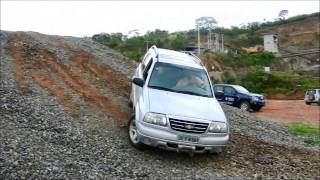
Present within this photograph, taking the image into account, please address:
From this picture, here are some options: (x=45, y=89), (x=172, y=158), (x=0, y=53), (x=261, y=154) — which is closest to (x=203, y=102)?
(x=172, y=158)

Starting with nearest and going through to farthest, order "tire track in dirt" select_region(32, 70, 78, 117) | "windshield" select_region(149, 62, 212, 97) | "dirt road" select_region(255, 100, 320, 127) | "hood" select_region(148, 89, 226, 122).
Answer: "hood" select_region(148, 89, 226, 122) < "windshield" select_region(149, 62, 212, 97) < "tire track in dirt" select_region(32, 70, 78, 117) < "dirt road" select_region(255, 100, 320, 127)

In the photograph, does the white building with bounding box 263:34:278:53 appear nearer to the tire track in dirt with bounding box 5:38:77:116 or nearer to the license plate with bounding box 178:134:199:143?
the tire track in dirt with bounding box 5:38:77:116

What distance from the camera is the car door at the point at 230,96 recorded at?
87.1 ft

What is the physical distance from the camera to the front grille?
973 cm

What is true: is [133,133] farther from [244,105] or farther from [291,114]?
[291,114]

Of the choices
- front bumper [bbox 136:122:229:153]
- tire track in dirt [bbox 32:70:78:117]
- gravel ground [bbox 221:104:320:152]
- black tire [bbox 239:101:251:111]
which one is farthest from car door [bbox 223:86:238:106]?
front bumper [bbox 136:122:229:153]

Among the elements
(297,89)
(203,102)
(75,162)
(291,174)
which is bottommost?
(297,89)

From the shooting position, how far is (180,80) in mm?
11469

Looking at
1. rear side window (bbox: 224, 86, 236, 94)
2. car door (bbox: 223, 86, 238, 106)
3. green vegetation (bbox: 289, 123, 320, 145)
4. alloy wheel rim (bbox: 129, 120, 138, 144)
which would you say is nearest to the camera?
alloy wheel rim (bbox: 129, 120, 138, 144)

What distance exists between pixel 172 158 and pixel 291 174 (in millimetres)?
2512

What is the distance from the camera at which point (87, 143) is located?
10.6 meters

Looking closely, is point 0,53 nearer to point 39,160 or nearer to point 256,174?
point 39,160

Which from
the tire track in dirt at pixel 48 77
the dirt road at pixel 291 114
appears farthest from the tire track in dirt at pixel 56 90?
the dirt road at pixel 291 114

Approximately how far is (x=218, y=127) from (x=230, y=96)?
1684 centimetres
